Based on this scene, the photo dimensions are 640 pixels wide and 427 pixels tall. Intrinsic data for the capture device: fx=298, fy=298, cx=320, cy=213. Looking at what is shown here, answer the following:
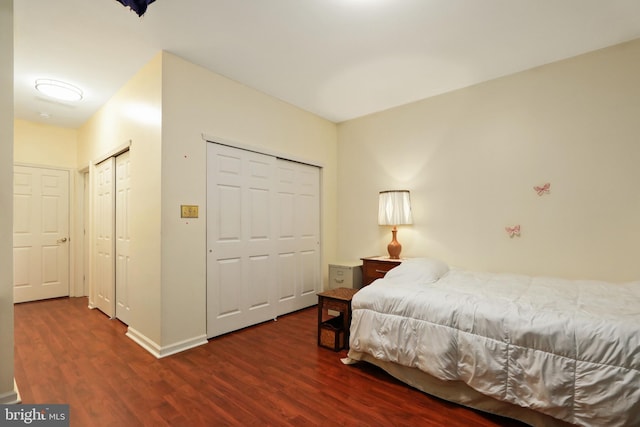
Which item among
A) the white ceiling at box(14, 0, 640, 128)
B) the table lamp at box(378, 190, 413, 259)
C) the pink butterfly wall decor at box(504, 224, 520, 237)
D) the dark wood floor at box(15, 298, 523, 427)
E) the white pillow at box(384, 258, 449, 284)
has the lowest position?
the dark wood floor at box(15, 298, 523, 427)

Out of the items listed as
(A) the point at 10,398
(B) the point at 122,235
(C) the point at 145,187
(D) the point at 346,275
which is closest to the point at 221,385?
(A) the point at 10,398

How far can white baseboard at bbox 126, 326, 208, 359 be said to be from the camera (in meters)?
2.52

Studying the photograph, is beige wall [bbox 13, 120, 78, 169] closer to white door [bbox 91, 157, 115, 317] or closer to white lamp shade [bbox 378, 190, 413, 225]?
white door [bbox 91, 157, 115, 317]

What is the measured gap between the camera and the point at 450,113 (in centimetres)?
343

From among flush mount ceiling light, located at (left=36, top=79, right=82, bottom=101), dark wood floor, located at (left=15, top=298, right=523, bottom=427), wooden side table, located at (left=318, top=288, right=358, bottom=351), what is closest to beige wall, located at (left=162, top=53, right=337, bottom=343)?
dark wood floor, located at (left=15, top=298, right=523, bottom=427)

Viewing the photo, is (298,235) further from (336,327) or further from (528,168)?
(528,168)

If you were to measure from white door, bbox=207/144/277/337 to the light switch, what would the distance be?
15 centimetres

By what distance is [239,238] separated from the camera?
3180 mm

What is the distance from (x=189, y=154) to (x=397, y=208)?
7.62 feet

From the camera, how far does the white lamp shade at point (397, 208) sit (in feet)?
11.6

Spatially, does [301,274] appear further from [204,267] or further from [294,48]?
[294,48]

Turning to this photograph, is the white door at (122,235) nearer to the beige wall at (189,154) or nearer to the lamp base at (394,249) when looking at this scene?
the beige wall at (189,154)

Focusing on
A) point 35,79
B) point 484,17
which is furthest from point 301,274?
point 35,79

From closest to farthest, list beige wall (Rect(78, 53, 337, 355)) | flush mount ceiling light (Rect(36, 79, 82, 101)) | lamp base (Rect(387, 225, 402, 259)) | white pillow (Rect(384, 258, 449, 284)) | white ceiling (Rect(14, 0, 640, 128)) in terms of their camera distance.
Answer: white ceiling (Rect(14, 0, 640, 128))
white pillow (Rect(384, 258, 449, 284))
beige wall (Rect(78, 53, 337, 355))
flush mount ceiling light (Rect(36, 79, 82, 101))
lamp base (Rect(387, 225, 402, 259))
